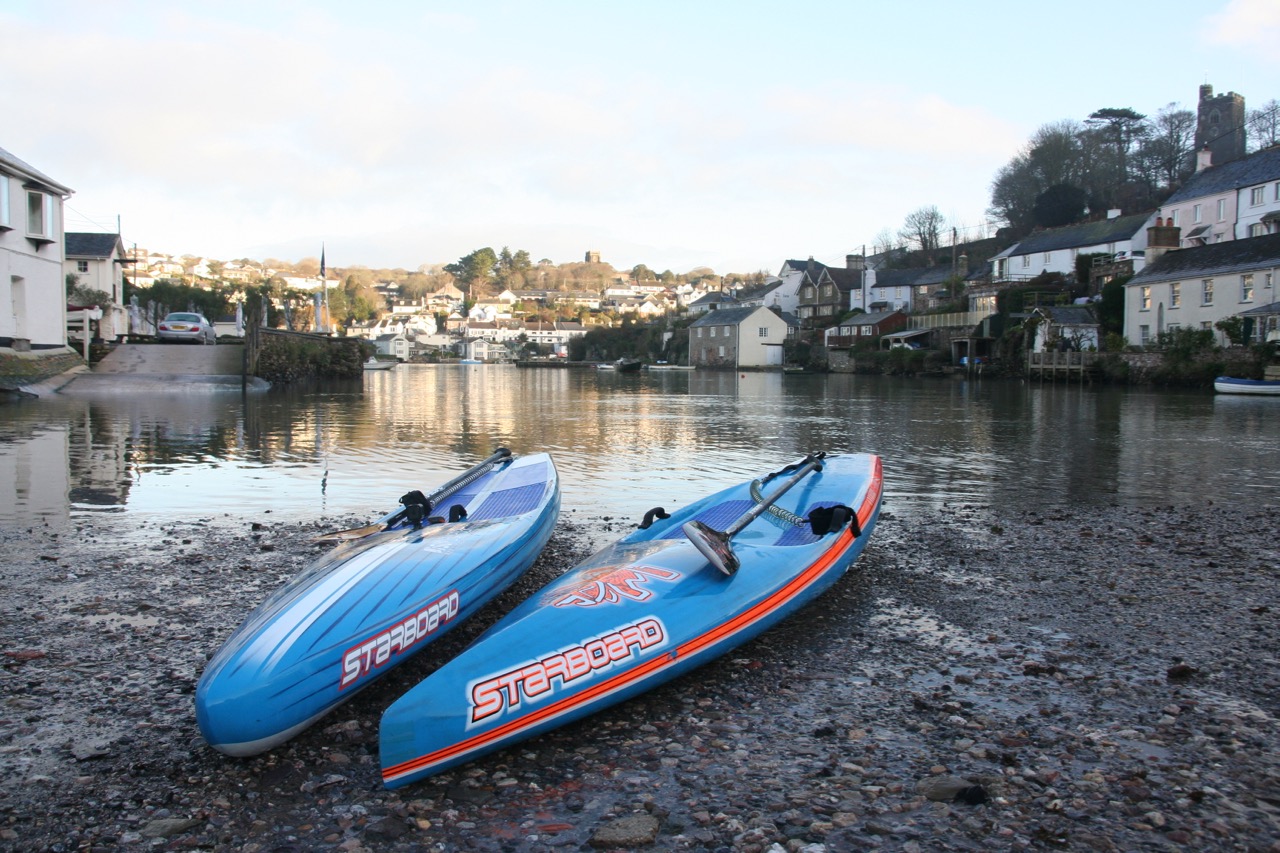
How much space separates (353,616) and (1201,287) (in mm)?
49167

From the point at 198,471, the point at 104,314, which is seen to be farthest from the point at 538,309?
the point at 198,471

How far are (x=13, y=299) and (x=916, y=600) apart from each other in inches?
1232

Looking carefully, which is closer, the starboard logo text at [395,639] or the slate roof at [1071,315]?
the starboard logo text at [395,639]

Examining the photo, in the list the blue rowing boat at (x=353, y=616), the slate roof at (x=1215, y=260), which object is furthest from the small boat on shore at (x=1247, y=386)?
the blue rowing boat at (x=353, y=616)

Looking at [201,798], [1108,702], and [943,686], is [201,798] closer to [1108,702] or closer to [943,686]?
[943,686]

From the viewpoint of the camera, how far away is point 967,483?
1298 cm

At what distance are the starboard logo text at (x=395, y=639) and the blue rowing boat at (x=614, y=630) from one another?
563mm

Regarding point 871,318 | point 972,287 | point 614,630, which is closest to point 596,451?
point 614,630

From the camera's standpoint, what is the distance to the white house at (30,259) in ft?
90.9

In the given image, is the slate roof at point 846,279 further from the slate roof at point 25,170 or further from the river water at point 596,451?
the slate roof at point 25,170

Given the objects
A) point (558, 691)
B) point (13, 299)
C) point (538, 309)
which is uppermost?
point (538, 309)

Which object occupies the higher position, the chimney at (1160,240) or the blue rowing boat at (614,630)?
the chimney at (1160,240)

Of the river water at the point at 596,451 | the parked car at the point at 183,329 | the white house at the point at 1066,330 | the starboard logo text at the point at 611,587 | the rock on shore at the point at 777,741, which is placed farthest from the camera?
the white house at the point at 1066,330

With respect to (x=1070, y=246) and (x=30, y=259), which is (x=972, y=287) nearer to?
(x=1070, y=246)
